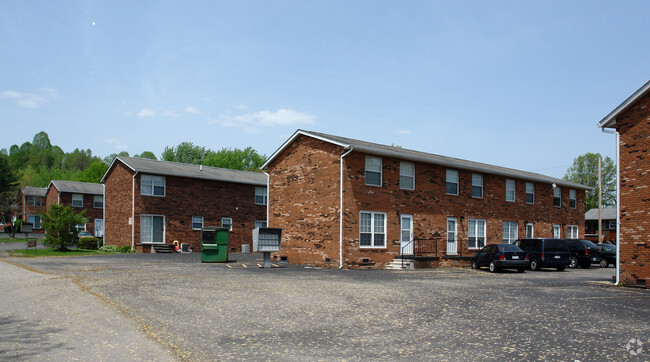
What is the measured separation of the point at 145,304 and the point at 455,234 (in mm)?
20478

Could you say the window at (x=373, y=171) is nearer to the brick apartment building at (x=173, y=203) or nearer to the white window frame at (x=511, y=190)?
the white window frame at (x=511, y=190)

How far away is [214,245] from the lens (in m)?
25.6

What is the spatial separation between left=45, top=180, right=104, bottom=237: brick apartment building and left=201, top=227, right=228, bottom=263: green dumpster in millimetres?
33102

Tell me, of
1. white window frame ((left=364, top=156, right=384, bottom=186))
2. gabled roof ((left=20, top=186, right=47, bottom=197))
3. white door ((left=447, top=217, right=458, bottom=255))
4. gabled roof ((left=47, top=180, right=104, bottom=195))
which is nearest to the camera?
white window frame ((left=364, top=156, right=384, bottom=186))

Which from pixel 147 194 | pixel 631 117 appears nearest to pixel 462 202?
pixel 631 117

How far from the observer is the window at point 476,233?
96.9ft

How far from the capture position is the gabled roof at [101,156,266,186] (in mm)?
35684

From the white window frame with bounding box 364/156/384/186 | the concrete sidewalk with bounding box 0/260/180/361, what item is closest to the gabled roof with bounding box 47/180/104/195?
the white window frame with bounding box 364/156/384/186

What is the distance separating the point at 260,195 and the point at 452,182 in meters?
17.7

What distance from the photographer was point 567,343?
8148 mm

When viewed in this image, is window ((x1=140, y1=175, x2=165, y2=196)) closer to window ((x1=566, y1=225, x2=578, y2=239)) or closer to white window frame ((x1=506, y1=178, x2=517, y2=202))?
white window frame ((x1=506, y1=178, x2=517, y2=202))

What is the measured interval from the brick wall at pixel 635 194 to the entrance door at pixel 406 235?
10.4 metres

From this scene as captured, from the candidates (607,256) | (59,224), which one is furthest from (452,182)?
(59,224)

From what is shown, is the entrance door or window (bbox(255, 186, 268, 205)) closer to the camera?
the entrance door
